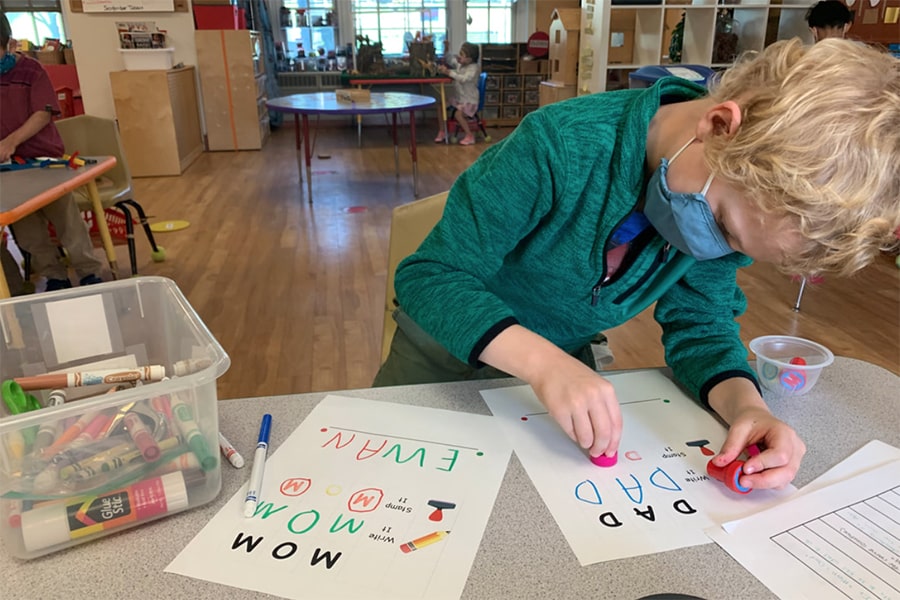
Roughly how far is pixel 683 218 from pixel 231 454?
538mm

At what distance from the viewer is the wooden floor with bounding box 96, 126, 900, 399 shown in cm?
232

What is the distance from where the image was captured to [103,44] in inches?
216

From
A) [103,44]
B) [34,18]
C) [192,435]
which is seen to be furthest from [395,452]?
[34,18]

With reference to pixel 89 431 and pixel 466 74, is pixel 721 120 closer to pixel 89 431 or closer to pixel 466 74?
pixel 89 431

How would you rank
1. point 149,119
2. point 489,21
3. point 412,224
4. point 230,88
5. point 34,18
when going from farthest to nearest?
point 489,21
point 34,18
point 230,88
point 149,119
point 412,224

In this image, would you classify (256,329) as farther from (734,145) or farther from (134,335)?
(734,145)

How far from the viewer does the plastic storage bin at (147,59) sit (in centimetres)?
508

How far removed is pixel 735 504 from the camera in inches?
25.9

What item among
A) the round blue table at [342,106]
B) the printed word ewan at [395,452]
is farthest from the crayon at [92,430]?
the round blue table at [342,106]

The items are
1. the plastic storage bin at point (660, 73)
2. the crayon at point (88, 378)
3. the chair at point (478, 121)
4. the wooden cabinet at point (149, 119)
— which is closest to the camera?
the crayon at point (88, 378)

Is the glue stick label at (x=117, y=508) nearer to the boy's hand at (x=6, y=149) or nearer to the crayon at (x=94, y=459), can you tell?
the crayon at (x=94, y=459)

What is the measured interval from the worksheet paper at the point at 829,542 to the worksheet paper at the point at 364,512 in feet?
0.80

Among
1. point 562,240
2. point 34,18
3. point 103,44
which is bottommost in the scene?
point 562,240

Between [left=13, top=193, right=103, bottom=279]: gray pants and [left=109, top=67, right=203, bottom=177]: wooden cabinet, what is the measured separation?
7.76 ft
